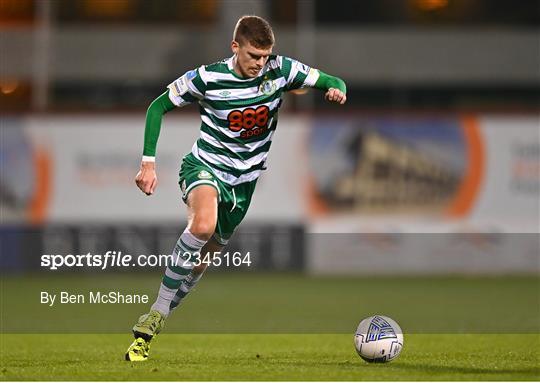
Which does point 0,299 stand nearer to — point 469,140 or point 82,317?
point 82,317

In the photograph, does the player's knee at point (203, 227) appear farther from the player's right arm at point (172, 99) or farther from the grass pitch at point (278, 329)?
the grass pitch at point (278, 329)

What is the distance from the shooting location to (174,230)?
1816 cm

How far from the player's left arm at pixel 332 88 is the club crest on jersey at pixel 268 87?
0.29 m

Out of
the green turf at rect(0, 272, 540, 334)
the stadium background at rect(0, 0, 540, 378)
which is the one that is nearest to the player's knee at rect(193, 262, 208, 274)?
the green turf at rect(0, 272, 540, 334)

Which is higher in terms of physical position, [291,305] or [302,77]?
[302,77]

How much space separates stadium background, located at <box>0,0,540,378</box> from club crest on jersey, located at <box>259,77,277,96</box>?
903cm

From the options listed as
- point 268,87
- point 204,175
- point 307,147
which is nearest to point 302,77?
point 268,87

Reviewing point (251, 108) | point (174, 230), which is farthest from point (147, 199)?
point (251, 108)

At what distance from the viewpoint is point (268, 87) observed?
25.7 feet

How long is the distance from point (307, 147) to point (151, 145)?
10.9 meters

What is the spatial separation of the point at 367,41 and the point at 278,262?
405 cm

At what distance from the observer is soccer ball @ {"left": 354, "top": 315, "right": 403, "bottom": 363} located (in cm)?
737

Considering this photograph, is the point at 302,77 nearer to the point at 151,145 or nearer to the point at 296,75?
the point at 296,75

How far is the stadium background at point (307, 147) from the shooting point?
59.6 ft
